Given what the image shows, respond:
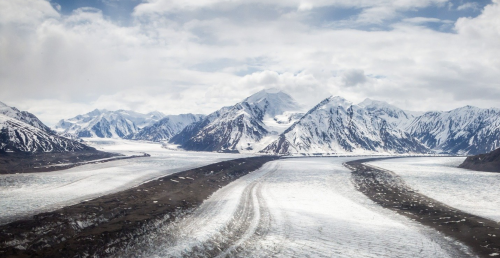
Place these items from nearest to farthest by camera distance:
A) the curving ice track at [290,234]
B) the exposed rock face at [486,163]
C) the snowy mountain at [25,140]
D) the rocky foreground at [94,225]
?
1. the rocky foreground at [94,225]
2. the curving ice track at [290,234]
3. the exposed rock face at [486,163]
4. the snowy mountain at [25,140]

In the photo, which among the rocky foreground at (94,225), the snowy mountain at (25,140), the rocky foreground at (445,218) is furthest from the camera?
the snowy mountain at (25,140)

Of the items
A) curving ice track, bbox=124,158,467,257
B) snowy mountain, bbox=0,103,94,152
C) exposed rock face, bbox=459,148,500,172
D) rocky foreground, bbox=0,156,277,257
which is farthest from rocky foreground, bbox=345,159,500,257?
snowy mountain, bbox=0,103,94,152

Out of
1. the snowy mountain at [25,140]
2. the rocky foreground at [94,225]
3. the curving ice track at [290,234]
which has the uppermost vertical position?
the snowy mountain at [25,140]

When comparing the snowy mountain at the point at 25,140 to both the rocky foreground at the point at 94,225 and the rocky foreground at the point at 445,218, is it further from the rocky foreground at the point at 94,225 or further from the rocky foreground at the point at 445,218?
the rocky foreground at the point at 445,218

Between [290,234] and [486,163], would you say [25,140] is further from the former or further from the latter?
[486,163]

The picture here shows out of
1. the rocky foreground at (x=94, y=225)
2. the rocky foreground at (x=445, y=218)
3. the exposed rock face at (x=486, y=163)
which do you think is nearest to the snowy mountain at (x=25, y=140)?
the rocky foreground at (x=94, y=225)

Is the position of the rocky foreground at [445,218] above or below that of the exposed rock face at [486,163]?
below

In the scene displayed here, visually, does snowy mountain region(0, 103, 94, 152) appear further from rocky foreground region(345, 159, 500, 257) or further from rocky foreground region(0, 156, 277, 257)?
rocky foreground region(345, 159, 500, 257)
